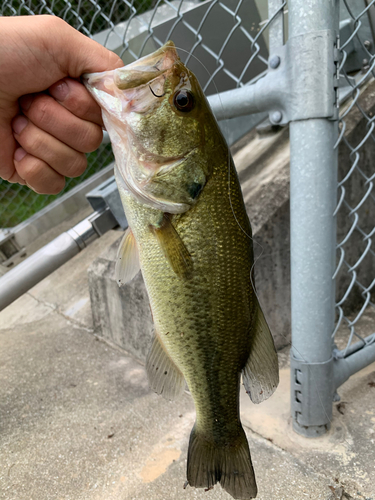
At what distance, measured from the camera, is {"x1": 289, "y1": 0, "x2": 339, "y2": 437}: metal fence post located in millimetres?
1228

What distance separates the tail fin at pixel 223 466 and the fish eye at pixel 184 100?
0.82 m

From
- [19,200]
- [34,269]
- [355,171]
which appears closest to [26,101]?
[34,269]

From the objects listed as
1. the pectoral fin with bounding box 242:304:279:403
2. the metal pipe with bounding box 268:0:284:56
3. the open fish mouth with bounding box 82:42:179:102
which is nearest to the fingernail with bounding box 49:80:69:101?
the open fish mouth with bounding box 82:42:179:102

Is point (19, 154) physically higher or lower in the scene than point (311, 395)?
higher

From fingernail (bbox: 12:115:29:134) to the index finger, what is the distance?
114 mm

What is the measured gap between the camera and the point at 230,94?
144cm

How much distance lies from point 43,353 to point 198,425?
178cm

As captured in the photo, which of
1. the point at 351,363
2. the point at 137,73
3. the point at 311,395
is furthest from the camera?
the point at 351,363

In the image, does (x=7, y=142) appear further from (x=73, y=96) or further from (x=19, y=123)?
(x=73, y=96)

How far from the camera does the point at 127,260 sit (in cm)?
94

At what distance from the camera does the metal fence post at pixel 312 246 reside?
123cm

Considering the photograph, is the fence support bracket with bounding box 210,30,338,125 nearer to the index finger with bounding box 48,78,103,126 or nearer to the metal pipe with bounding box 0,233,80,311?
the index finger with bounding box 48,78,103,126

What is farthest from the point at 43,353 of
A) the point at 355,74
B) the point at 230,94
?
the point at 355,74

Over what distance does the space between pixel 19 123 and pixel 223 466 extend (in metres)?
1.03
